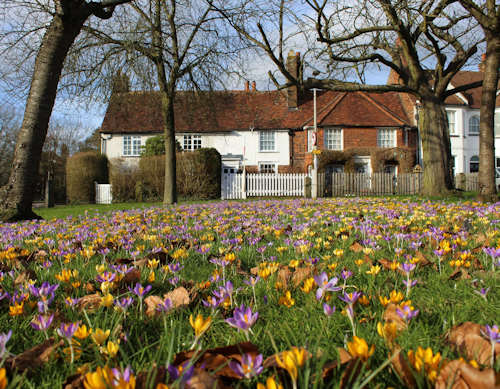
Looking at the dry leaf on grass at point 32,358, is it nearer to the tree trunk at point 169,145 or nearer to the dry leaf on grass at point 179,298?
the dry leaf on grass at point 179,298

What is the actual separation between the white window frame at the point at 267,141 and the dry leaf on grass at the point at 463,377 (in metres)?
28.7

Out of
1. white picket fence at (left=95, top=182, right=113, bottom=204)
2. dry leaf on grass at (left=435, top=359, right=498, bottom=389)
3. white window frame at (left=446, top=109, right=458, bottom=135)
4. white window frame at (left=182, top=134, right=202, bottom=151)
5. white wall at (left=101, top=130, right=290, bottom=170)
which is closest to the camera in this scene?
dry leaf on grass at (left=435, top=359, right=498, bottom=389)

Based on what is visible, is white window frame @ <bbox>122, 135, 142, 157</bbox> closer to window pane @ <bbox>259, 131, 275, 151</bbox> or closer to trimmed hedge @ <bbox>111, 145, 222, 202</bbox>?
trimmed hedge @ <bbox>111, 145, 222, 202</bbox>

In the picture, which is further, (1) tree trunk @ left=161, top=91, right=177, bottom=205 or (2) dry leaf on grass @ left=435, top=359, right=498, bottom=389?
(1) tree trunk @ left=161, top=91, right=177, bottom=205

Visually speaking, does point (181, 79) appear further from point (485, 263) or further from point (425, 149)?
point (485, 263)

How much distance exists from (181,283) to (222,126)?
1114 inches

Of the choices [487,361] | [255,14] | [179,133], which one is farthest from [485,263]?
[179,133]

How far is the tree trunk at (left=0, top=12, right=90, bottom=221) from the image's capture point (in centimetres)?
774

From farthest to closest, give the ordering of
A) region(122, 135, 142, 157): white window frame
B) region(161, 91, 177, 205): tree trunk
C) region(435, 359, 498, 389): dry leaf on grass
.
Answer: region(122, 135, 142, 157): white window frame → region(161, 91, 177, 205): tree trunk → region(435, 359, 498, 389): dry leaf on grass

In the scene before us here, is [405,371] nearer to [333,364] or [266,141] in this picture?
[333,364]

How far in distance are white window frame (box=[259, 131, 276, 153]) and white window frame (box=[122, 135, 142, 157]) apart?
1036 cm

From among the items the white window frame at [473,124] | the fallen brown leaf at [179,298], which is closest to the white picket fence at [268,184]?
the white window frame at [473,124]

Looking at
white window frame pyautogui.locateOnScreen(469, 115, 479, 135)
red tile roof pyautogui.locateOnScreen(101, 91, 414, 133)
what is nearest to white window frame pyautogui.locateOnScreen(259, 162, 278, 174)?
red tile roof pyautogui.locateOnScreen(101, 91, 414, 133)

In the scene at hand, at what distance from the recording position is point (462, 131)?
29875 mm
